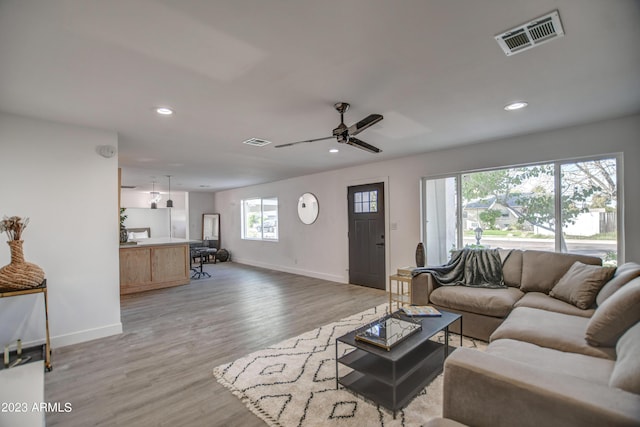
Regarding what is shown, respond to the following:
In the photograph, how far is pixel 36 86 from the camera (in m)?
2.26

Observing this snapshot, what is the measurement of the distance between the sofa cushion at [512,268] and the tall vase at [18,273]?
15.7ft

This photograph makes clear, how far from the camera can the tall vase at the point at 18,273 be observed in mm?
2432

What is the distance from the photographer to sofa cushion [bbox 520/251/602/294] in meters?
3.05

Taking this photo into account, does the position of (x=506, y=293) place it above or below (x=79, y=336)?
above

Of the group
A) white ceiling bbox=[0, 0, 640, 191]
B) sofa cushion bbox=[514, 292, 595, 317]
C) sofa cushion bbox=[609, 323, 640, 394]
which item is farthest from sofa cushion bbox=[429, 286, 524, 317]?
white ceiling bbox=[0, 0, 640, 191]

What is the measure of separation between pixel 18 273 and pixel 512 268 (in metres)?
4.92

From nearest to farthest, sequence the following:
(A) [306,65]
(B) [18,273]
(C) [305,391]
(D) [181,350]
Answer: (A) [306,65] → (C) [305,391] → (B) [18,273] → (D) [181,350]

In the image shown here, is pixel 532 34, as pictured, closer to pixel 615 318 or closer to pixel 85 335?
pixel 615 318

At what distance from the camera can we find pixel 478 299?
119 inches

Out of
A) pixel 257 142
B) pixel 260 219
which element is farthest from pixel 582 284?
pixel 260 219

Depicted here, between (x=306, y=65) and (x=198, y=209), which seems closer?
(x=306, y=65)

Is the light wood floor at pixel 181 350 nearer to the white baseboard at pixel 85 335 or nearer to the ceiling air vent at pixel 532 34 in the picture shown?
the white baseboard at pixel 85 335

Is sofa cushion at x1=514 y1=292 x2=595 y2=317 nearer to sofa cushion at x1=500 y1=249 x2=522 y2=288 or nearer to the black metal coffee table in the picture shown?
sofa cushion at x1=500 y1=249 x2=522 y2=288

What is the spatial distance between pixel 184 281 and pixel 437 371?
542cm
